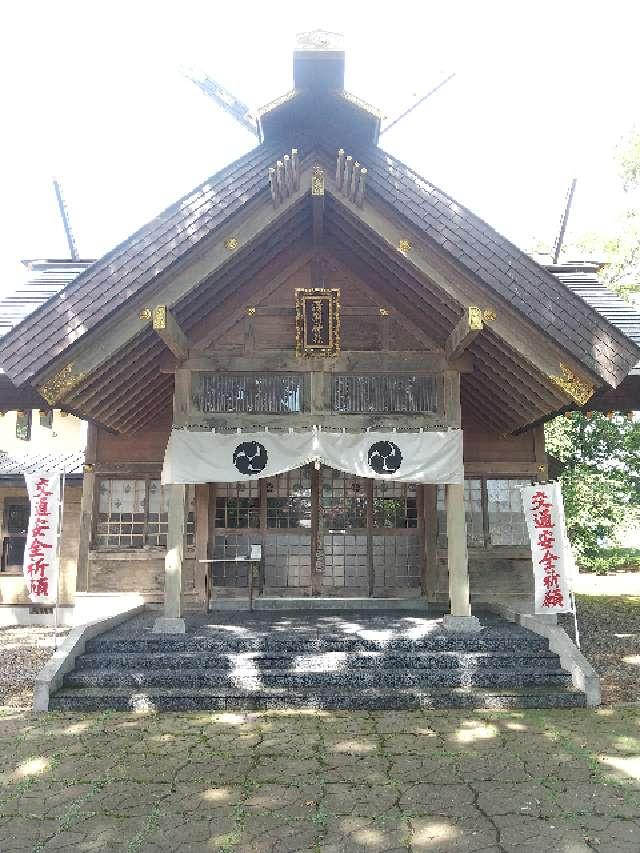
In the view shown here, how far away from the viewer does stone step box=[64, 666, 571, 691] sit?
6.63m

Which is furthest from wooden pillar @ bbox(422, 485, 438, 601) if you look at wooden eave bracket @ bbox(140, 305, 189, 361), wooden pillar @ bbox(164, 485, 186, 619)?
wooden eave bracket @ bbox(140, 305, 189, 361)

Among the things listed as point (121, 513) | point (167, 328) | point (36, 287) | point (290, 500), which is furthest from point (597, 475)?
point (36, 287)

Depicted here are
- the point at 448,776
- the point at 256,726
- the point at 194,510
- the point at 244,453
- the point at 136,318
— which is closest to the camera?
the point at 448,776

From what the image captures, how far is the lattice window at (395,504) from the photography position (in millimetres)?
11500

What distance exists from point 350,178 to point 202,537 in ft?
22.9

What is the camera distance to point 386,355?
9.06 m

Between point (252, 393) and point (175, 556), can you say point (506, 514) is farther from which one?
point (175, 556)

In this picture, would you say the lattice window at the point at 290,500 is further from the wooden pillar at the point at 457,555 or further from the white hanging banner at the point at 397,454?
the wooden pillar at the point at 457,555

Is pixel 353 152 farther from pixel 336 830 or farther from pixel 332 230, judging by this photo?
pixel 336 830

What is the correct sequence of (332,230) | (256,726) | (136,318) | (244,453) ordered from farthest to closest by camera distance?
(332,230)
(244,453)
(136,318)
(256,726)

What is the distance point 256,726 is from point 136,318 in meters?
5.21

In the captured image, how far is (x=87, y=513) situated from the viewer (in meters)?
11.8

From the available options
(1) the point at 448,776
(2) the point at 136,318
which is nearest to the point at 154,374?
(2) the point at 136,318

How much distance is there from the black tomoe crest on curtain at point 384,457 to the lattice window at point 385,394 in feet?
1.78
